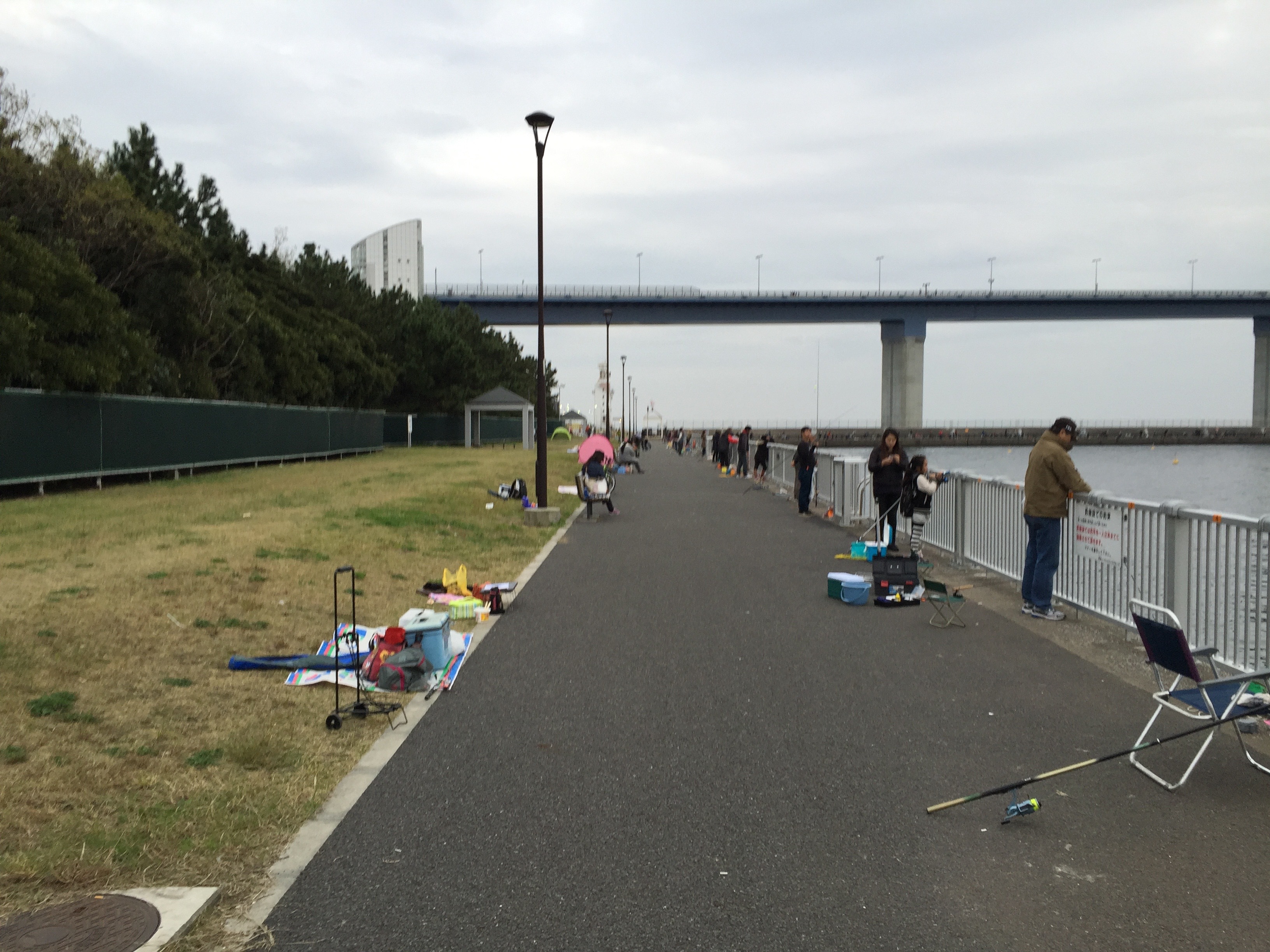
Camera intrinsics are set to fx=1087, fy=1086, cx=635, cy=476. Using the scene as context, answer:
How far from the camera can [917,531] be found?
597 inches

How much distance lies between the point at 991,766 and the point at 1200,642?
3.46 m

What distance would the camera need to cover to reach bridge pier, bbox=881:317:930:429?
85.7 m

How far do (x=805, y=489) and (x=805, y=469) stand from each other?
0.51 meters

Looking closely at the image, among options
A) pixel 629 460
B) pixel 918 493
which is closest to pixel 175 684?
pixel 918 493

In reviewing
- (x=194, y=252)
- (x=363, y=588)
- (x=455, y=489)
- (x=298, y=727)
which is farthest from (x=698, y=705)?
(x=194, y=252)

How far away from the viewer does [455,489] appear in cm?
2597

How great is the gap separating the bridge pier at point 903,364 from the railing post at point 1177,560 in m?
78.3

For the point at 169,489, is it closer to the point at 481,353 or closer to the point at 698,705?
the point at 698,705

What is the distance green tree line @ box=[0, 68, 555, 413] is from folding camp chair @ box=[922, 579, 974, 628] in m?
19.0

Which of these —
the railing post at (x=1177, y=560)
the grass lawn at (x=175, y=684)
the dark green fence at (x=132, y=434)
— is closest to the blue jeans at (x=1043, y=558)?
the railing post at (x=1177, y=560)

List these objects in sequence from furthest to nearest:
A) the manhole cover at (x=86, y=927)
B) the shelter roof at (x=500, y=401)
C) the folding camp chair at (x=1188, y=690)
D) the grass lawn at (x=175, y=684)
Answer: the shelter roof at (x=500, y=401), the folding camp chair at (x=1188, y=690), the grass lawn at (x=175, y=684), the manhole cover at (x=86, y=927)

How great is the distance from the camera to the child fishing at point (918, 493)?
13.6 m

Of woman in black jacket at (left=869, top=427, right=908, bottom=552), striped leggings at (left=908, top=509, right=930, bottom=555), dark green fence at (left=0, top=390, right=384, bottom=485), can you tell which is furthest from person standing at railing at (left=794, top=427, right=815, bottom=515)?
dark green fence at (left=0, top=390, right=384, bottom=485)

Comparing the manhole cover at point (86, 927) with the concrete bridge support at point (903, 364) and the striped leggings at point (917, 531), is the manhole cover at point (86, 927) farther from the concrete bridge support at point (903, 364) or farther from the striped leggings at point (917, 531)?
the concrete bridge support at point (903, 364)
